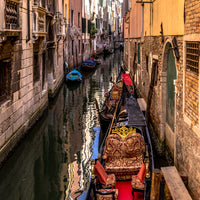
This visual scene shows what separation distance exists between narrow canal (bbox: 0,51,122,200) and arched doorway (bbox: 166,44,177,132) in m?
1.99

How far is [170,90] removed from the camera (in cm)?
695

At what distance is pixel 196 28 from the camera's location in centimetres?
433

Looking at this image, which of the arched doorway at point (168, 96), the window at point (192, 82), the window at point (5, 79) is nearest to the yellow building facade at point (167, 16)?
the arched doorway at point (168, 96)

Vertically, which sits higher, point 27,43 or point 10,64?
point 27,43

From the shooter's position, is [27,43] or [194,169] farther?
[27,43]

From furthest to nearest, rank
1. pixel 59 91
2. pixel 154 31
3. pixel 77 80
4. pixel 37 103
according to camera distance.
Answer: pixel 77 80 → pixel 59 91 → pixel 37 103 → pixel 154 31

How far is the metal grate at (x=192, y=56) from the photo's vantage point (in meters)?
4.32

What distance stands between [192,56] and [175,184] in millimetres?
1862

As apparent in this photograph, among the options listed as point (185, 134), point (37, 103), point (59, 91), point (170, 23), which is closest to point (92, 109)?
point (37, 103)

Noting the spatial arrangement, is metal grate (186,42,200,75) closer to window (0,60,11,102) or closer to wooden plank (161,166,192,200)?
wooden plank (161,166,192,200)

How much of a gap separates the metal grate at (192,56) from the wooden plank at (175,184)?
1542 millimetres

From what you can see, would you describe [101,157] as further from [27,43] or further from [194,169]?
[27,43]

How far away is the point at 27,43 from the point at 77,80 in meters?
9.95

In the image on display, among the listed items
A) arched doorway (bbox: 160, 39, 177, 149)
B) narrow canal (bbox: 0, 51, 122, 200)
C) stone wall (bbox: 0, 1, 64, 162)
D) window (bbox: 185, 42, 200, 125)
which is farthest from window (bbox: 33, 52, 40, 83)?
window (bbox: 185, 42, 200, 125)
